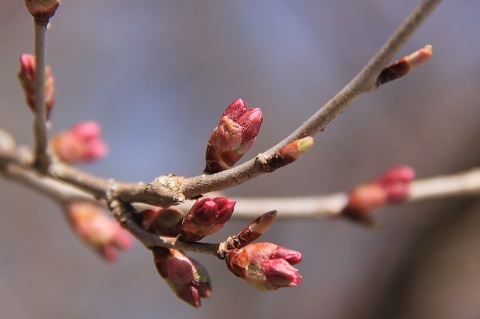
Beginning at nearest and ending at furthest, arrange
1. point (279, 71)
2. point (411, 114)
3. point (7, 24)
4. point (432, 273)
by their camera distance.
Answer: point (432, 273) < point (411, 114) < point (7, 24) < point (279, 71)

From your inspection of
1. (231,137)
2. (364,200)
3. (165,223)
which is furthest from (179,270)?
(364,200)

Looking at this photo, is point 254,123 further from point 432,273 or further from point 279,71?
point 279,71

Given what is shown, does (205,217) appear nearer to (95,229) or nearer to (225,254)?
(225,254)

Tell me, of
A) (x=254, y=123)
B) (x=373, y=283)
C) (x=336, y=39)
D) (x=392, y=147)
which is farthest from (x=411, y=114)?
(x=254, y=123)

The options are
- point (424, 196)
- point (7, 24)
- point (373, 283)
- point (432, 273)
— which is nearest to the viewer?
point (424, 196)

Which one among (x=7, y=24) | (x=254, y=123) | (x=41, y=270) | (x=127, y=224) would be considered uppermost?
(x=7, y=24)

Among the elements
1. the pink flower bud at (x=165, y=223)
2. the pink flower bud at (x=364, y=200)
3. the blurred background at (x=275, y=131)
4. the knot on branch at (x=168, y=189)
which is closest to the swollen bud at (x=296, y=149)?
the knot on branch at (x=168, y=189)

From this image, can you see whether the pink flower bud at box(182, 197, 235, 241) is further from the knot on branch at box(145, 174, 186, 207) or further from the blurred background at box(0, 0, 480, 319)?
the blurred background at box(0, 0, 480, 319)
